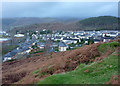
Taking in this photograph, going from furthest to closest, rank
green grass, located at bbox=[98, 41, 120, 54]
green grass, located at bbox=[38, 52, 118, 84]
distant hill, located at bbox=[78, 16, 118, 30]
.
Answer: distant hill, located at bbox=[78, 16, 118, 30] < green grass, located at bbox=[98, 41, 120, 54] < green grass, located at bbox=[38, 52, 118, 84]

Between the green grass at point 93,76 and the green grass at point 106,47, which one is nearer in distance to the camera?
the green grass at point 93,76

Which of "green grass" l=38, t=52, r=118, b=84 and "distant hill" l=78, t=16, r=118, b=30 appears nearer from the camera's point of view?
"green grass" l=38, t=52, r=118, b=84

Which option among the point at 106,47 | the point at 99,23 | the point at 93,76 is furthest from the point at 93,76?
the point at 99,23

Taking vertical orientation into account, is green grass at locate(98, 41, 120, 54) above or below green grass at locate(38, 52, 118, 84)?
above

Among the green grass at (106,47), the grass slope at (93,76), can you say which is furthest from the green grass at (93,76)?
the green grass at (106,47)

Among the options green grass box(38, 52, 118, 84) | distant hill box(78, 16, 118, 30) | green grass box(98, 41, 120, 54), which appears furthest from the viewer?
distant hill box(78, 16, 118, 30)

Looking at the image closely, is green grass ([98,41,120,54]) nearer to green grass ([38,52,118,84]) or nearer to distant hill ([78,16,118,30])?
green grass ([38,52,118,84])

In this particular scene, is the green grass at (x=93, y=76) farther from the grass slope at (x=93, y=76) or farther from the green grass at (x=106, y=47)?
the green grass at (x=106, y=47)

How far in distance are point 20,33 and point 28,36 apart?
2.99 m

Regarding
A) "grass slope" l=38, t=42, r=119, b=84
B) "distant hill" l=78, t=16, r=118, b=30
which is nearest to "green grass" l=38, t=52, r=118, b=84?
"grass slope" l=38, t=42, r=119, b=84

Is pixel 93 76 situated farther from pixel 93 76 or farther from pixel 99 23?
pixel 99 23

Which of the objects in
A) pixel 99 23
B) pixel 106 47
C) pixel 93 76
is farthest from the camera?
pixel 99 23

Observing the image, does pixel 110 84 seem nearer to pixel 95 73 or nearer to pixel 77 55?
pixel 95 73

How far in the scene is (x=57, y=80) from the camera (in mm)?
5559
